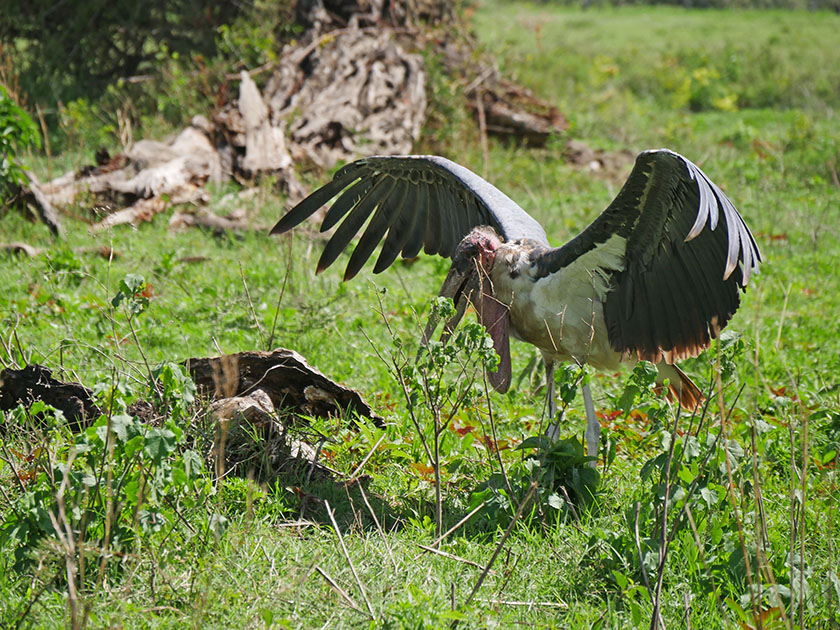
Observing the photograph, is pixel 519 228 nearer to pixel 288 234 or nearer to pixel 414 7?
pixel 288 234

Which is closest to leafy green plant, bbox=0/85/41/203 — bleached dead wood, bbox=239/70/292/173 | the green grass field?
the green grass field

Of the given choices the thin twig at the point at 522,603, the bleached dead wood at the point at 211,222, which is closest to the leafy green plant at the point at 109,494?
the thin twig at the point at 522,603

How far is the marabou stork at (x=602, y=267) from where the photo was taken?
10.2 ft

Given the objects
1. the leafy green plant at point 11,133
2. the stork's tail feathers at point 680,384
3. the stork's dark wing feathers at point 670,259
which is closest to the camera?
the stork's dark wing feathers at point 670,259

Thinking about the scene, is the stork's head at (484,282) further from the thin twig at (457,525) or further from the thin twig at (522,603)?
the thin twig at (522,603)

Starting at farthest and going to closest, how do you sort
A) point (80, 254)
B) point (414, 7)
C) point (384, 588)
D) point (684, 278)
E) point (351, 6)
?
point (414, 7), point (351, 6), point (80, 254), point (684, 278), point (384, 588)

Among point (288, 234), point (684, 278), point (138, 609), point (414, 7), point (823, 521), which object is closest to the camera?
point (138, 609)

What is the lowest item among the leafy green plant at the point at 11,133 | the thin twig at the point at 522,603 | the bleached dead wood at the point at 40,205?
the thin twig at the point at 522,603

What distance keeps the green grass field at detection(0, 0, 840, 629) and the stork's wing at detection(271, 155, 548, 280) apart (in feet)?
1.68

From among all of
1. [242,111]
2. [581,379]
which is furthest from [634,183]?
[242,111]

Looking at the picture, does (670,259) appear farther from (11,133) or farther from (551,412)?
(11,133)

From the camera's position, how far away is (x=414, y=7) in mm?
9586

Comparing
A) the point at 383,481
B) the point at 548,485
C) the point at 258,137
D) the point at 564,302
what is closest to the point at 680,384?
the point at 564,302

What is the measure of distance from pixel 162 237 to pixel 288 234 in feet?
2.87
